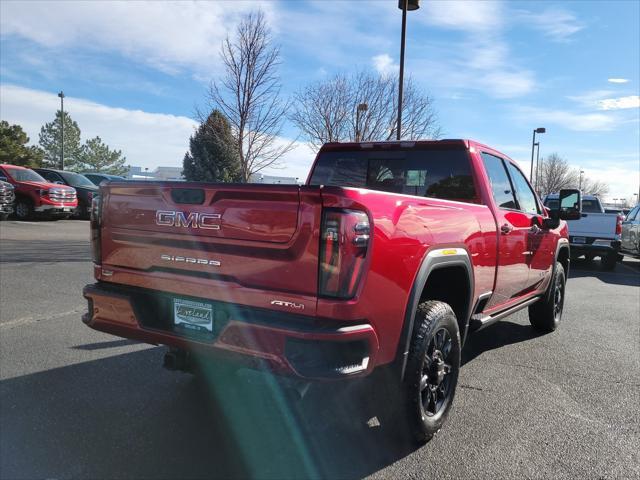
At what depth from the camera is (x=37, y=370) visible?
4121 millimetres

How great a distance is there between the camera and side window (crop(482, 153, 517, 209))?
4.40m

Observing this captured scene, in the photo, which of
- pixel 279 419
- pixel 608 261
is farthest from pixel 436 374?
pixel 608 261

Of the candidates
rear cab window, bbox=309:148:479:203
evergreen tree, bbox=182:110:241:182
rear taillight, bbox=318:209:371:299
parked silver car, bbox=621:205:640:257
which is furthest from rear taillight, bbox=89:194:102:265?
evergreen tree, bbox=182:110:241:182

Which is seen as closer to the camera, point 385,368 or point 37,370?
point 385,368

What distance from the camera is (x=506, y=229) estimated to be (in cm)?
422

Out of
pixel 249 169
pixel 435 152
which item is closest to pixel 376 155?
pixel 435 152

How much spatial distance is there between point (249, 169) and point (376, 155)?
11.0 meters

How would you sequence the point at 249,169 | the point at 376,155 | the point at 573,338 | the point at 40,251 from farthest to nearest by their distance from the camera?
the point at 249,169, the point at 40,251, the point at 573,338, the point at 376,155

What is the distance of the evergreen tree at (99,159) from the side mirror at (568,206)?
2607 inches

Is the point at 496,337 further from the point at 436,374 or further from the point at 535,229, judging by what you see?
the point at 436,374

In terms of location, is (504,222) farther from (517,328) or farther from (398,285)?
(517,328)

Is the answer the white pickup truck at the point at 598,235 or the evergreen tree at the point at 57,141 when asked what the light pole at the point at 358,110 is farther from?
the evergreen tree at the point at 57,141

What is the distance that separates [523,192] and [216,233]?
3.60 m

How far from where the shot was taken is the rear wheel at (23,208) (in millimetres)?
16250
